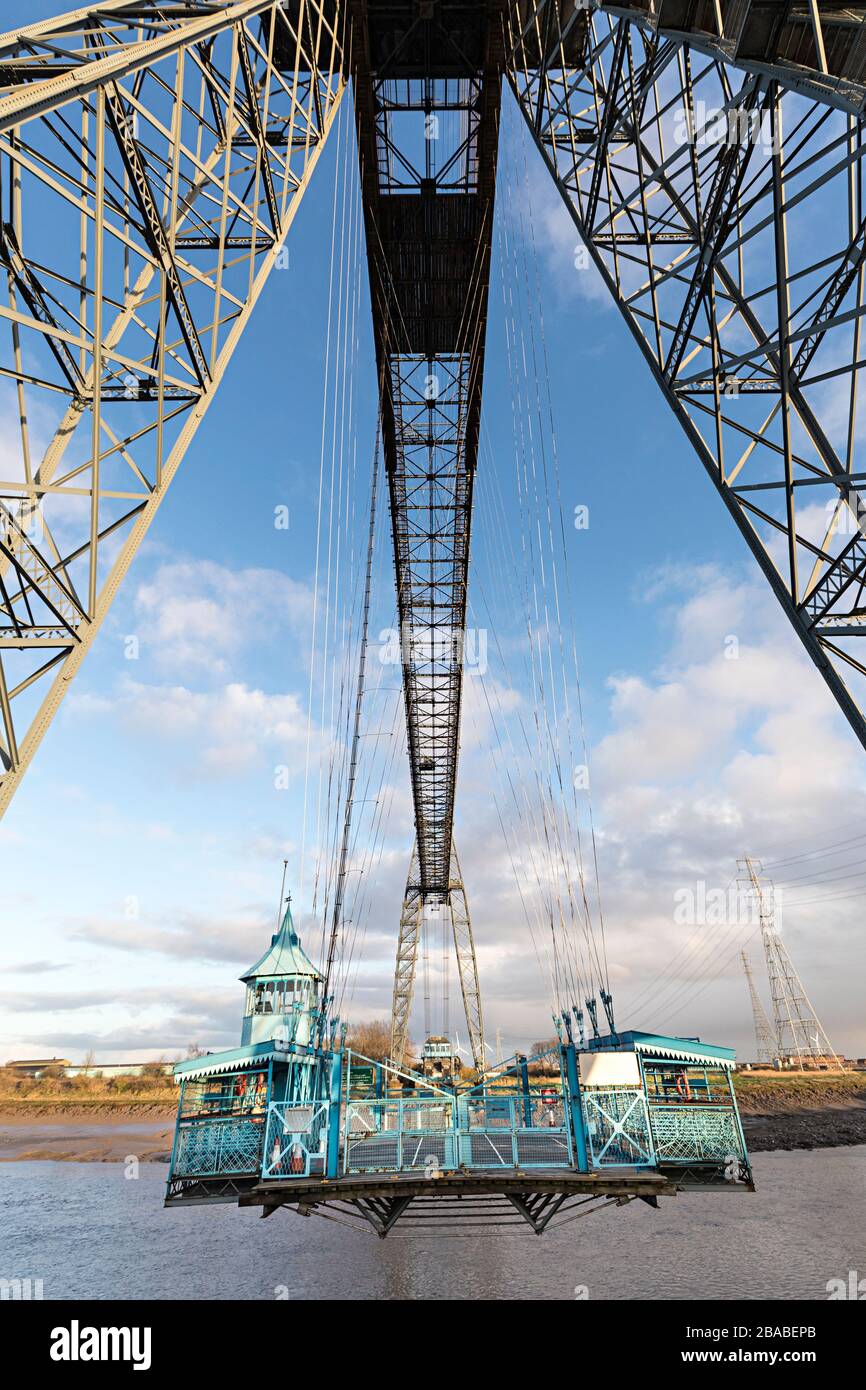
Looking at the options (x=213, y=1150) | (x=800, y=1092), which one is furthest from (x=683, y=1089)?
(x=800, y=1092)

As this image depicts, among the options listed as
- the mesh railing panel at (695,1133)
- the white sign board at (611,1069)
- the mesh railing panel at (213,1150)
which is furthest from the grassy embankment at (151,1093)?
the mesh railing panel at (213,1150)

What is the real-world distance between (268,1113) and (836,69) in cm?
1579

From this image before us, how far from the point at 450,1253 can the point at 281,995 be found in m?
10.8

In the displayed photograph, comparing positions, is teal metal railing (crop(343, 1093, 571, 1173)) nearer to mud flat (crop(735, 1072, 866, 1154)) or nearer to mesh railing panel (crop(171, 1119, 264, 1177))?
mesh railing panel (crop(171, 1119, 264, 1177))

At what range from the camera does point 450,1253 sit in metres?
24.2

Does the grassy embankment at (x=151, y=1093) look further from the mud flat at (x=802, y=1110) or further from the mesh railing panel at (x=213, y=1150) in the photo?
the mesh railing panel at (x=213, y=1150)

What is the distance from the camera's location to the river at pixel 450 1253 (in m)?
19.8

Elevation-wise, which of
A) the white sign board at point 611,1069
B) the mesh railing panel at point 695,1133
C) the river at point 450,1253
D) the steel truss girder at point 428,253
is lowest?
the river at point 450,1253

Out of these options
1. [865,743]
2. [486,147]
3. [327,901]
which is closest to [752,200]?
[865,743]

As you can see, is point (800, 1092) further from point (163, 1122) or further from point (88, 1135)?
point (88, 1135)

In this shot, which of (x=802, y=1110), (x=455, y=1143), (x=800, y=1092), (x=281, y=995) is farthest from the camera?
(x=800, y=1092)

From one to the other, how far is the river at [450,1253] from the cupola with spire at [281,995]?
704 centimetres

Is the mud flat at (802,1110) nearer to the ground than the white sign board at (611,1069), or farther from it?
farther from it

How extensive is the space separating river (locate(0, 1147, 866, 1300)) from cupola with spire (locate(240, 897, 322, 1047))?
7.04 m
